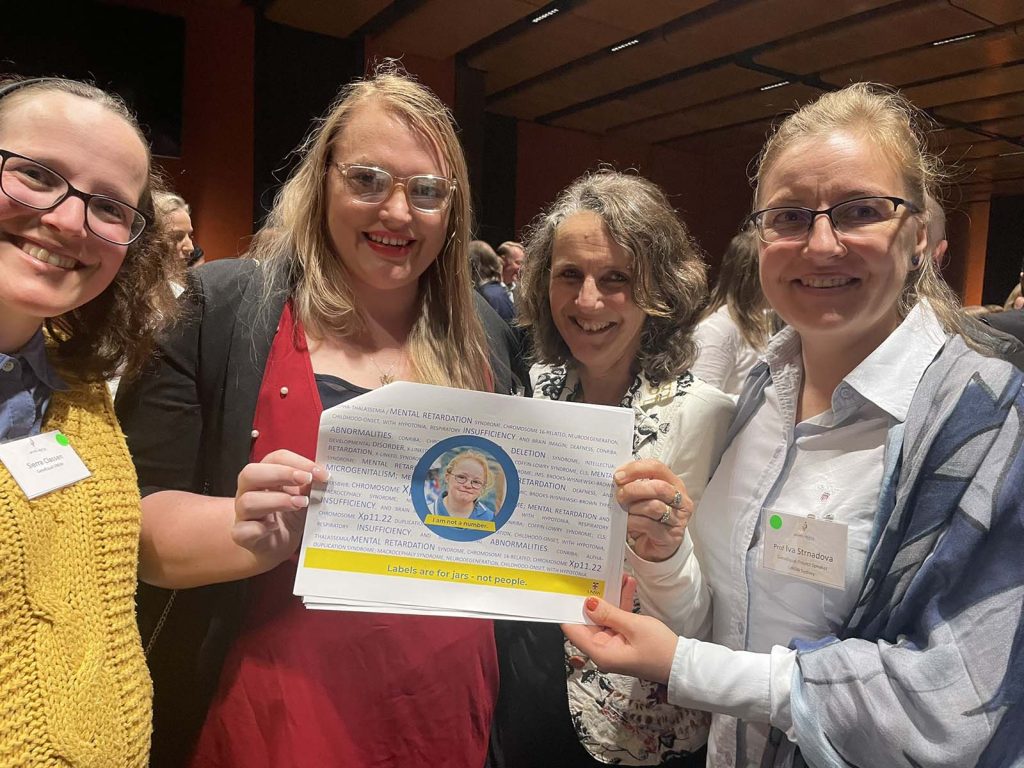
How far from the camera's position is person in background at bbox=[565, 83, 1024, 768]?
1.02m

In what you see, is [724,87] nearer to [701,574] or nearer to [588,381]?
[588,381]

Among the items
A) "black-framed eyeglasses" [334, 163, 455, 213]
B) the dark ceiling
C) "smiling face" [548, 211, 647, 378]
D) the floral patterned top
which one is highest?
the dark ceiling

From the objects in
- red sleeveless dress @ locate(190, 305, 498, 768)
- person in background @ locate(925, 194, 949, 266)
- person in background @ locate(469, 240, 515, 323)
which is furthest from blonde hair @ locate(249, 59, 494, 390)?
person in background @ locate(469, 240, 515, 323)

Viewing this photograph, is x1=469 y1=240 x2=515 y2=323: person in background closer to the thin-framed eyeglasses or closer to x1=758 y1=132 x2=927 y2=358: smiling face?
x1=758 y1=132 x2=927 y2=358: smiling face

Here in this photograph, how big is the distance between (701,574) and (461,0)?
6604mm

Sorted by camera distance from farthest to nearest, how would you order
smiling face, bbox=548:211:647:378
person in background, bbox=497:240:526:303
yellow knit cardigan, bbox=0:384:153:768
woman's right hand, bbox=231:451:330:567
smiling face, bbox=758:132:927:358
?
person in background, bbox=497:240:526:303, smiling face, bbox=548:211:647:378, smiling face, bbox=758:132:927:358, woman's right hand, bbox=231:451:330:567, yellow knit cardigan, bbox=0:384:153:768

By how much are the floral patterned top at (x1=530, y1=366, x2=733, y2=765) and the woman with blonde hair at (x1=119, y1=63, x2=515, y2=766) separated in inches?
9.5

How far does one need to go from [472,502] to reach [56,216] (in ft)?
2.42

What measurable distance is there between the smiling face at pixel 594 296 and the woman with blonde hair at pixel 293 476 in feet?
1.40

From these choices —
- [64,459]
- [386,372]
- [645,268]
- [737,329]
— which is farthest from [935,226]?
[737,329]

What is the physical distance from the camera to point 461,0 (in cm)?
666

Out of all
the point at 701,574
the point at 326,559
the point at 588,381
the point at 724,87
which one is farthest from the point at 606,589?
the point at 724,87

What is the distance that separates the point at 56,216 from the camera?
1015 mm

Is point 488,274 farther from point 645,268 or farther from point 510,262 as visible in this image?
point 645,268
